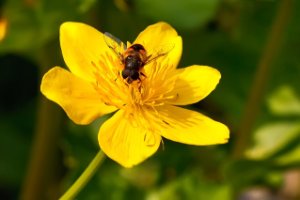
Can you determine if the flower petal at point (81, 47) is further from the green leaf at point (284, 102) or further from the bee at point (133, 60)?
the green leaf at point (284, 102)

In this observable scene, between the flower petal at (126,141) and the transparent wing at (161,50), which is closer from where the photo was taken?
the flower petal at (126,141)

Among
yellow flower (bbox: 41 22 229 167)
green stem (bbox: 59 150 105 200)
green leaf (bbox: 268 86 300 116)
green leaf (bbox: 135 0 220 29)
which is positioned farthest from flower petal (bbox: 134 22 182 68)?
green leaf (bbox: 268 86 300 116)

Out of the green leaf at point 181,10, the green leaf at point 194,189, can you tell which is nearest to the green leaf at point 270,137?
the green leaf at point 194,189

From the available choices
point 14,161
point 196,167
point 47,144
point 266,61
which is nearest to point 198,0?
point 266,61

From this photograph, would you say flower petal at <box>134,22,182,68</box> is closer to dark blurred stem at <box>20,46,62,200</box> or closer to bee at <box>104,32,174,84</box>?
bee at <box>104,32,174,84</box>

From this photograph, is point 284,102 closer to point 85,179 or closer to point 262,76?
point 262,76

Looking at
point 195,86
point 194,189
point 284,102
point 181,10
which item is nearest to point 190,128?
point 195,86

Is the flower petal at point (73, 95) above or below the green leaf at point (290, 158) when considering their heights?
above
